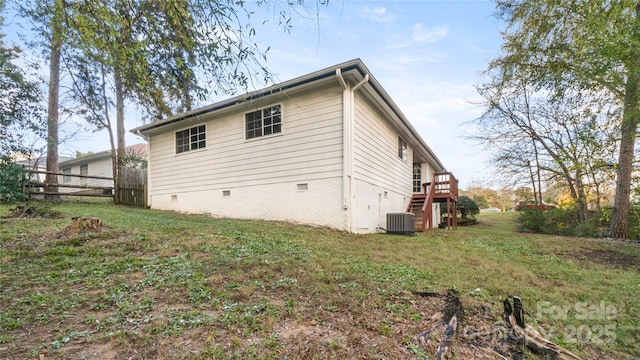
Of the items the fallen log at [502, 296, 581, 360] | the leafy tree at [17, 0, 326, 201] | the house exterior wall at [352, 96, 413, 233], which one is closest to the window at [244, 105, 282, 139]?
the house exterior wall at [352, 96, 413, 233]

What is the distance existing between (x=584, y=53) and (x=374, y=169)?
534 centimetres

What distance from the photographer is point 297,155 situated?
7.75 metres

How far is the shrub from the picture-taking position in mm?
9125

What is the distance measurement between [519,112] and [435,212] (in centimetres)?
590

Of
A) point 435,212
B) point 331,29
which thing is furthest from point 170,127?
point 435,212

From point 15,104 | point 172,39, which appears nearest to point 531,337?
point 172,39

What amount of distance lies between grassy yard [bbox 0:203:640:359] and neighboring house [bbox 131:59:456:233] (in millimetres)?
2677

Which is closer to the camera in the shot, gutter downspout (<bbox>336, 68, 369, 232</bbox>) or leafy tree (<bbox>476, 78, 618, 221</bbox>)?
gutter downspout (<bbox>336, 68, 369, 232</bbox>)

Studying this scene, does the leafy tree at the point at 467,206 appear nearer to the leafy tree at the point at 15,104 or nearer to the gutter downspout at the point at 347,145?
the gutter downspout at the point at 347,145

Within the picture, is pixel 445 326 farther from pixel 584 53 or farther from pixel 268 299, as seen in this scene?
pixel 584 53

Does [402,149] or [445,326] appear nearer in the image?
[445,326]

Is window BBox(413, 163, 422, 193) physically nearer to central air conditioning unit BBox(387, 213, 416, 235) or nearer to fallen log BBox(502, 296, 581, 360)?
central air conditioning unit BBox(387, 213, 416, 235)

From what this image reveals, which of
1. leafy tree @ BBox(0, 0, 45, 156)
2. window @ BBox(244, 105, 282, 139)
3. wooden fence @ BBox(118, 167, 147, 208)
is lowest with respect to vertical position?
wooden fence @ BBox(118, 167, 147, 208)

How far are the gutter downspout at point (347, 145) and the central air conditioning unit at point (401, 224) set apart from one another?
6.50ft
